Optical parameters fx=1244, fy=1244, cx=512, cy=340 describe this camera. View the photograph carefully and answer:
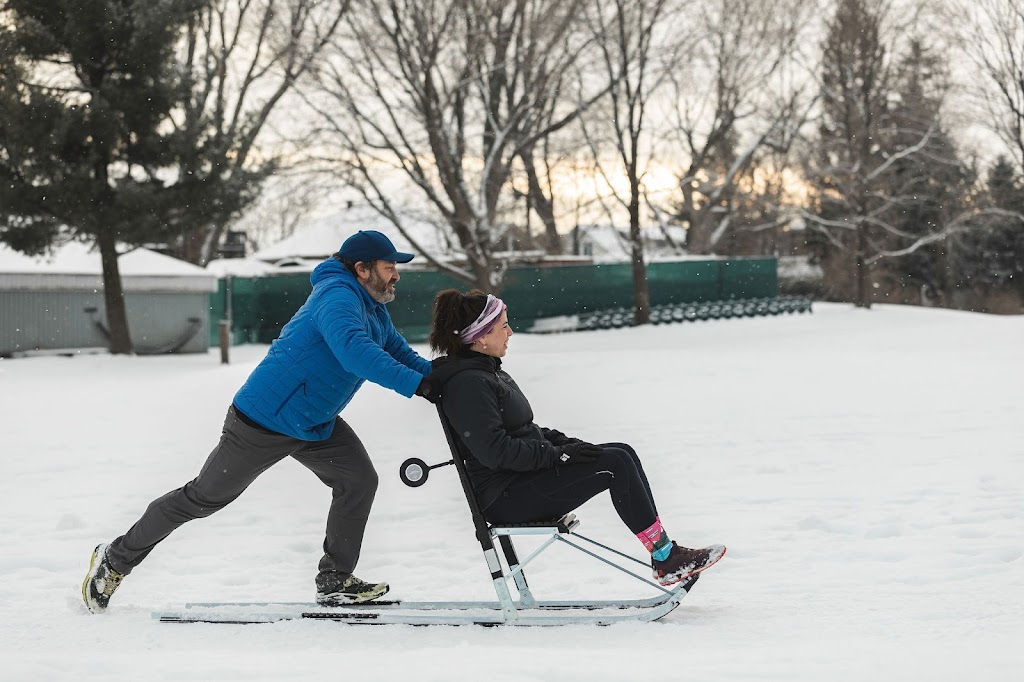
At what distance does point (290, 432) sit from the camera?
16.0 ft

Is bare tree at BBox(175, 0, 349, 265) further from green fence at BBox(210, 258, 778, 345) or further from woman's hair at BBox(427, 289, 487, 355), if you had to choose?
woman's hair at BBox(427, 289, 487, 355)

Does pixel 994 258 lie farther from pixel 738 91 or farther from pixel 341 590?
pixel 341 590

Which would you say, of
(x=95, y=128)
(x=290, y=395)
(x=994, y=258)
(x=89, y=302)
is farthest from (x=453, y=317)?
(x=994, y=258)

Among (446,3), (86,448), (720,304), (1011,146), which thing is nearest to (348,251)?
(86,448)

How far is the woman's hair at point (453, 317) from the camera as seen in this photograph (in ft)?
16.0

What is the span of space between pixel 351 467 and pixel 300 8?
2478 cm

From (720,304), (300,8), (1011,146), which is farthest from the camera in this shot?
(1011,146)

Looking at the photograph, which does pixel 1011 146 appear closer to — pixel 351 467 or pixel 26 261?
pixel 26 261

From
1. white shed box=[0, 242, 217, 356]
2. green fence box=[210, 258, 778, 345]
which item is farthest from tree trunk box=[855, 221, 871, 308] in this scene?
white shed box=[0, 242, 217, 356]

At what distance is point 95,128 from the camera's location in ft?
78.4

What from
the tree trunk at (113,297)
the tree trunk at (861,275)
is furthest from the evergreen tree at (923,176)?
the tree trunk at (113,297)

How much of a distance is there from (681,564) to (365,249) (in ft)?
5.75

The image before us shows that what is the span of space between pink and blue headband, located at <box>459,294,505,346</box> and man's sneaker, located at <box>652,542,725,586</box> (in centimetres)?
111

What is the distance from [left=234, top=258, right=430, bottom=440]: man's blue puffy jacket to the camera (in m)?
4.79
